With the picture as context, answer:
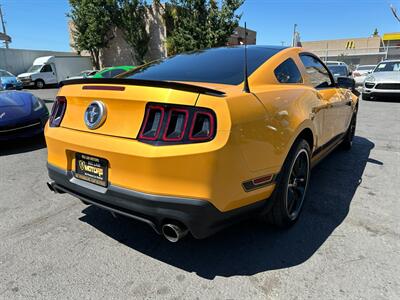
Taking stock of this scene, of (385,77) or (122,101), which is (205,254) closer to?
(122,101)

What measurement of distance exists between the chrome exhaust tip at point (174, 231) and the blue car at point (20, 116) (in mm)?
4092

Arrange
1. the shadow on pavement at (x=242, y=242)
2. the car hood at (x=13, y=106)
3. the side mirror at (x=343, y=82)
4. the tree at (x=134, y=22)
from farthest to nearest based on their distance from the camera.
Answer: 1. the tree at (x=134, y=22)
2. the car hood at (x=13, y=106)
3. the side mirror at (x=343, y=82)
4. the shadow on pavement at (x=242, y=242)

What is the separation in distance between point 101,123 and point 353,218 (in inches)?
92.8

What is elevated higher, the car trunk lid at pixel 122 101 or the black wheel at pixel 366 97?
the car trunk lid at pixel 122 101

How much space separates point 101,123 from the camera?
7.20 ft

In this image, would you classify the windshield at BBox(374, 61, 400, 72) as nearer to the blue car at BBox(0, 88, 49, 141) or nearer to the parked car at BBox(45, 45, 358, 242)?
the parked car at BBox(45, 45, 358, 242)

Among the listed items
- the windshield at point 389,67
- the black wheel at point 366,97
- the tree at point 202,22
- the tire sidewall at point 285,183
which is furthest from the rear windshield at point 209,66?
the tree at point 202,22

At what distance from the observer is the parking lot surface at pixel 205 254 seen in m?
2.07

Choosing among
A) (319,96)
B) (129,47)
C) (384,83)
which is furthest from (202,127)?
(129,47)

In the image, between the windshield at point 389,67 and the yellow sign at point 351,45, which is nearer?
the windshield at point 389,67

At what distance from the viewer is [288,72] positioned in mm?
2904

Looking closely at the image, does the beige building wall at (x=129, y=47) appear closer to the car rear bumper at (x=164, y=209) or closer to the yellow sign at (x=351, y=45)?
the car rear bumper at (x=164, y=209)

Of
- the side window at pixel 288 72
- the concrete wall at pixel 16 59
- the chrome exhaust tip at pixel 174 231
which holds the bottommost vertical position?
the chrome exhaust tip at pixel 174 231

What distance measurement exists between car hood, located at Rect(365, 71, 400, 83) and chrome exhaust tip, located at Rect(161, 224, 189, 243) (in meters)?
11.8
